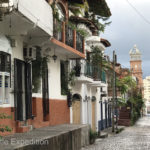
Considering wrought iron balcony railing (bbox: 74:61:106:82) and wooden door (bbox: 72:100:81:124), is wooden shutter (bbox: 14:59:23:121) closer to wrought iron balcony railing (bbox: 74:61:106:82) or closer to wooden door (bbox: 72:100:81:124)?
wrought iron balcony railing (bbox: 74:61:106:82)

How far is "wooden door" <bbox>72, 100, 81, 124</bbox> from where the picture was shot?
2473 cm

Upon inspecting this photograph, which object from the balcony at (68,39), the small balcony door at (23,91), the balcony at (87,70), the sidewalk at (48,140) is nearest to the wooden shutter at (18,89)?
the small balcony door at (23,91)

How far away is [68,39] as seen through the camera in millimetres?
19828

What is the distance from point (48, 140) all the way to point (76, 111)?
536 inches

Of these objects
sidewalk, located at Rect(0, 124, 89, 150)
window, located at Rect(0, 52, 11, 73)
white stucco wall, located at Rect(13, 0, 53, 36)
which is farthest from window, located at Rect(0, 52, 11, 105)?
white stucco wall, located at Rect(13, 0, 53, 36)

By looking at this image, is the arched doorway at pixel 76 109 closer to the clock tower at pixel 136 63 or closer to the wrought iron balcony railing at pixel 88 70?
the wrought iron balcony railing at pixel 88 70

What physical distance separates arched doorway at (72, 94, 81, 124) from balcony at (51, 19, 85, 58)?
153 inches

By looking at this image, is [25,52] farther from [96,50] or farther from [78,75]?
[96,50]

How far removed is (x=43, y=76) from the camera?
692 inches

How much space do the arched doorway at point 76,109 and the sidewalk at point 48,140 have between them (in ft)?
18.3

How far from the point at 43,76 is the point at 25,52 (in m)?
2.25

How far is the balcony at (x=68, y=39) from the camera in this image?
1749 centimetres

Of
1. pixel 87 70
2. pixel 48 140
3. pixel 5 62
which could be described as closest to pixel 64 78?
pixel 87 70

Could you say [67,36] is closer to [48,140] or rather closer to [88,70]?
[88,70]
